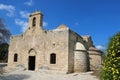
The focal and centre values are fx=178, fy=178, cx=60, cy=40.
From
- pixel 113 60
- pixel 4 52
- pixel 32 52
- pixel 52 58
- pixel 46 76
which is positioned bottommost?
pixel 46 76

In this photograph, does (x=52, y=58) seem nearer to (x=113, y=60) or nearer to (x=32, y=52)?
(x=32, y=52)

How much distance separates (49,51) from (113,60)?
16.1 metres

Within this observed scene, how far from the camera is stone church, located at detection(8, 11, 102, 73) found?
2091 cm

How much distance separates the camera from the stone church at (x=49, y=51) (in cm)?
2091

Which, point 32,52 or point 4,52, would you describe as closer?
point 32,52

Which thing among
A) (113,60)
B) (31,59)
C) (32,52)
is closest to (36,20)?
(32,52)

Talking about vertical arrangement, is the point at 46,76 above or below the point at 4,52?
below

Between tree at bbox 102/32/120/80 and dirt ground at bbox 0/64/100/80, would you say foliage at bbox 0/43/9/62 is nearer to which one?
dirt ground at bbox 0/64/100/80

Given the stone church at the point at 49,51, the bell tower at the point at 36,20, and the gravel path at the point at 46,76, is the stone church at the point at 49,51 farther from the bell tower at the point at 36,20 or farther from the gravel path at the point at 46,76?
the gravel path at the point at 46,76

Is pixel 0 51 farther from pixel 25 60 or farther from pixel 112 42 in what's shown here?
pixel 112 42

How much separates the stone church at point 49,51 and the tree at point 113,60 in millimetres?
14016

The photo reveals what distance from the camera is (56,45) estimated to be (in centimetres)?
2147

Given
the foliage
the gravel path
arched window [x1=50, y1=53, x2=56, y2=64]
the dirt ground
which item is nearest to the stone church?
arched window [x1=50, y1=53, x2=56, y2=64]

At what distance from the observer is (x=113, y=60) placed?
6098 millimetres
